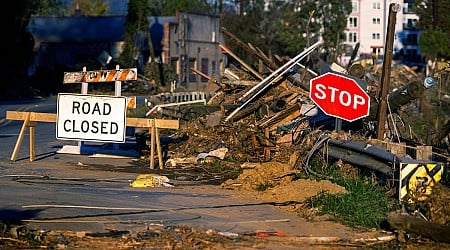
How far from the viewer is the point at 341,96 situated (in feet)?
52.3

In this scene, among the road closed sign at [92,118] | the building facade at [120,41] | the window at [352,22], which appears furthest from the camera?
the window at [352,22]

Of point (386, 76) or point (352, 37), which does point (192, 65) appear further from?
point (386, 76)

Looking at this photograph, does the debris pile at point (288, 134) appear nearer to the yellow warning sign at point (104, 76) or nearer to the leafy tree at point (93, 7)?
the yellow warning sign at point (104, 76)

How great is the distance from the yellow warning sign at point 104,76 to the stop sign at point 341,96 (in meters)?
4.80

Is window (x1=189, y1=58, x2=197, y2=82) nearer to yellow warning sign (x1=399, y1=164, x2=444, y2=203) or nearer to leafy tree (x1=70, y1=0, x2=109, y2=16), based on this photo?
leafy tree (x1=70, y1=0, x2=109, y2=16)

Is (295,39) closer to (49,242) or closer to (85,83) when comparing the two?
(85,83)

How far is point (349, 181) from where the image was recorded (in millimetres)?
14438

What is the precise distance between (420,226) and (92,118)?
8.37 meters

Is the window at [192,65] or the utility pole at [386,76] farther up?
the utility pole at [386,76]

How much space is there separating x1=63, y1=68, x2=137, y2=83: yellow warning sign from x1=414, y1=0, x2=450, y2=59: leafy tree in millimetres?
37631

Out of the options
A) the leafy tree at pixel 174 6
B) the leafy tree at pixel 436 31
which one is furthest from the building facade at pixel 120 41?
the leafy tree at pixel 174 6

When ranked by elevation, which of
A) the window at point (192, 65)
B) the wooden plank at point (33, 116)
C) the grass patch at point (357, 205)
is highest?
the wooden plank at point (33, 116)

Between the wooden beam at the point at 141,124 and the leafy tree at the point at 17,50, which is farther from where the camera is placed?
the leafy tree at the point at 17,50

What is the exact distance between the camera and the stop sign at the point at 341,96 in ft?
51.7
